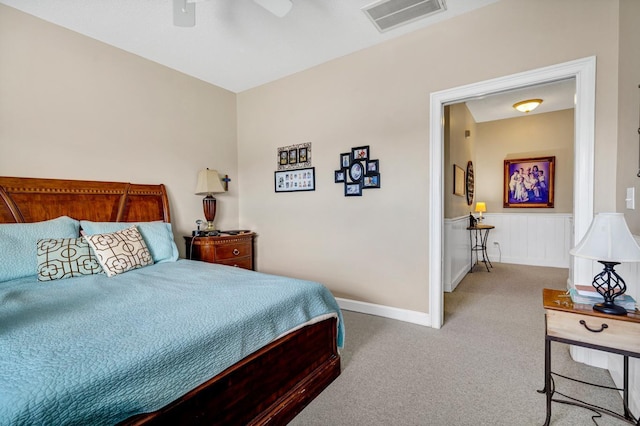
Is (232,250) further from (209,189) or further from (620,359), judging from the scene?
(620,359)

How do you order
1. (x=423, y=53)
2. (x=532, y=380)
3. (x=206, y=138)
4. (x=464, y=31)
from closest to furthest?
1. (x=532, y=380)
2. (x=464, y=31)
3. (x=423, y=53)
4. (x=206, y=138)

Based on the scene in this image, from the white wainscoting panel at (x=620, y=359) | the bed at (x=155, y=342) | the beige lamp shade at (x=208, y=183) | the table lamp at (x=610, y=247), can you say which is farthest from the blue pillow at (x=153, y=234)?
the white wainscoting panel at (x=620, y=359)

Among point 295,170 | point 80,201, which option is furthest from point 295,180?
point 80,201

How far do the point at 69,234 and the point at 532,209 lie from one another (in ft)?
22.1

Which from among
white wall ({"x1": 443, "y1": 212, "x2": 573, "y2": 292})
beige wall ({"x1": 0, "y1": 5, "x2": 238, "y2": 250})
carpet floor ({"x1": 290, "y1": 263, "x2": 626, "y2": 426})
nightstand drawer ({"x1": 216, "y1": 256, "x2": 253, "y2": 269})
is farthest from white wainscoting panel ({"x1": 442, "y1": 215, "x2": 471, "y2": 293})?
beige wall ({"x1": 0, "y1": 5, "x2": 238, "y2": 250})

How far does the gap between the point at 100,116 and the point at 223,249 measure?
5.63 feet

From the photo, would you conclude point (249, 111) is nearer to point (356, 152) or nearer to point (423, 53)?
point (356, 152)

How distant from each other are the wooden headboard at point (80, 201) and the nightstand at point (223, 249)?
414 millimetres

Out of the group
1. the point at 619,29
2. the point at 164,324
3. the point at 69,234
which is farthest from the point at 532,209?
the point at 69,234

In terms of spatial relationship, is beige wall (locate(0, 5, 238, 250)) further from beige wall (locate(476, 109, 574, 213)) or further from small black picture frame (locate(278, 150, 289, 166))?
beige wall (locate(476, 109, 574, 213))

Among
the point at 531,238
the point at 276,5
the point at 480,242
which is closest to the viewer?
the point at 276,5

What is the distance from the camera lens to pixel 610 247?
4.54 ft

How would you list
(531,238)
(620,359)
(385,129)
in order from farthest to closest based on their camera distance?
1. (531,238)
2. (385,129)
3. (620,359)

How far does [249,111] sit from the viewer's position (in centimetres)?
397
